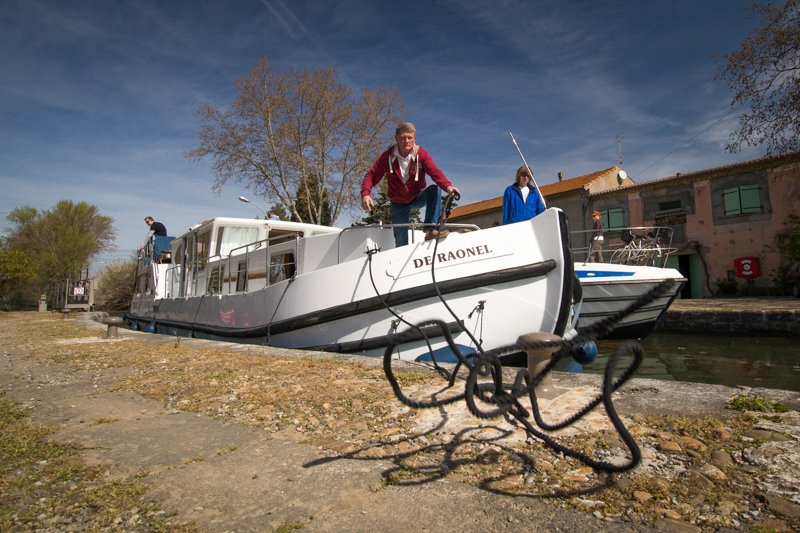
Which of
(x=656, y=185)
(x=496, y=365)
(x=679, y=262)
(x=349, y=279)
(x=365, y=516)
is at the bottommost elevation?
(x=365, y=516)

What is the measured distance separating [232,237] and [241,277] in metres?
1.53

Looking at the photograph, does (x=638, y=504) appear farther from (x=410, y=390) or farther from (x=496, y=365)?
(x=410, y=390)

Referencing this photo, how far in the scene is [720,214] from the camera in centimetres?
1864

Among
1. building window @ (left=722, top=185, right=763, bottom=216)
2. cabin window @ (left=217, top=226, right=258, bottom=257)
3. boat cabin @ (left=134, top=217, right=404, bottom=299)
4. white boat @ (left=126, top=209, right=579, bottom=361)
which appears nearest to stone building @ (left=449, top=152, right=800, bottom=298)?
building window @ (left=722, top=185, right=763, bottom=216)

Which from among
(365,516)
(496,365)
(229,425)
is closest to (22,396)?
(229,425)

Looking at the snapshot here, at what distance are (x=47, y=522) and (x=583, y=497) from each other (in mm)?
1782

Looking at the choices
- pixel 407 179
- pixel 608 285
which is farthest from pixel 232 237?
pixel 608 285

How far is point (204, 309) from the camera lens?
7.84m

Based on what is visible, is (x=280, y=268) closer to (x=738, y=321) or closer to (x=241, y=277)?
(x=241, y=277)

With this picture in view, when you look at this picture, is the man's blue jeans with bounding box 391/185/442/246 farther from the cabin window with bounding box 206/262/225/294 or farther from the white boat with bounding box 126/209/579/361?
the cabin window with bounding box 206/262/225/294

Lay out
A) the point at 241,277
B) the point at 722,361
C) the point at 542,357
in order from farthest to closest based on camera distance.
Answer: the point at 722,361 → the point at 241,277 → the point at 542,357

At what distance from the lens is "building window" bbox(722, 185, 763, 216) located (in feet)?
58.4

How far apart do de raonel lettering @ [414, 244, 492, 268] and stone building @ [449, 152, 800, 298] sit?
12.3 m

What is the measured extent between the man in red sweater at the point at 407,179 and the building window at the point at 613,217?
19617 millimetres
